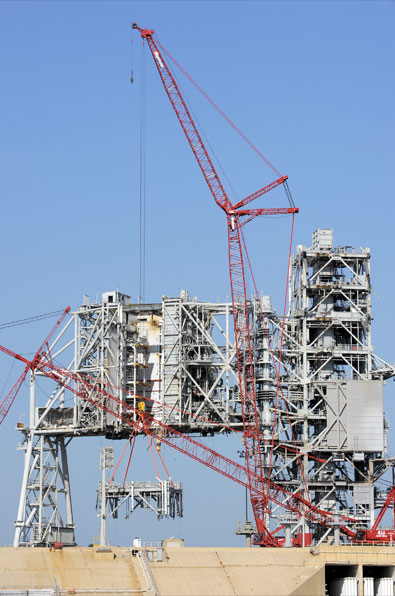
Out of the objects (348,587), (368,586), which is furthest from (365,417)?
(348,587)

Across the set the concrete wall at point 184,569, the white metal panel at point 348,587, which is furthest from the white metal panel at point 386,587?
the white metal panel at point 348,587

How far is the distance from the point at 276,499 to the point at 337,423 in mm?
9417

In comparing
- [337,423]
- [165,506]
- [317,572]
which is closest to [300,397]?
[337,423]

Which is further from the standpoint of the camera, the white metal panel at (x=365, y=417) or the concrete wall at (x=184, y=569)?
the white metal panel at (x=365, y=417)

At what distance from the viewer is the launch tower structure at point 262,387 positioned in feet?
444

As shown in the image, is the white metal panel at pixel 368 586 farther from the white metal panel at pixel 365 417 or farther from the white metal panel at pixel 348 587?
the white metal panel at pixel 365 417

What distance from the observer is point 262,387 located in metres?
137

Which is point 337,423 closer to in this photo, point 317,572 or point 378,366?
point 378,366

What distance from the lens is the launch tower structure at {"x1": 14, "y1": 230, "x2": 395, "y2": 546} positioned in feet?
444

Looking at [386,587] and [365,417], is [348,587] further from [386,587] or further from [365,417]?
[365,417]

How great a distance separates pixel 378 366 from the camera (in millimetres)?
139875

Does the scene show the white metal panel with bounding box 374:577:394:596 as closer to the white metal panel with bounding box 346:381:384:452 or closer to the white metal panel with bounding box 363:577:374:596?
the white metal panel with bounding box 363:577:374:596

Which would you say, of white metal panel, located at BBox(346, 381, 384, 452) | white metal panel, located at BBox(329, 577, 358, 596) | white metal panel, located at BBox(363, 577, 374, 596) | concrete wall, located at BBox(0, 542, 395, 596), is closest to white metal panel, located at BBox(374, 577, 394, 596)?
concrete wall, located at BBox(0, 542, 395, 596)

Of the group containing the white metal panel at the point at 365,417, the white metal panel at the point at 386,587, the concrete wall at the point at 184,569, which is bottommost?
the white metal panel at the point at 386,587
